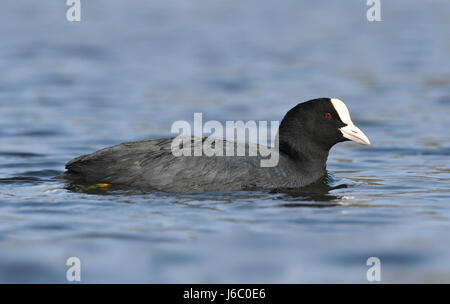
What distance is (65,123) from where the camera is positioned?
1333 cm

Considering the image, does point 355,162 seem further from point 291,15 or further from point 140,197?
point 291,15

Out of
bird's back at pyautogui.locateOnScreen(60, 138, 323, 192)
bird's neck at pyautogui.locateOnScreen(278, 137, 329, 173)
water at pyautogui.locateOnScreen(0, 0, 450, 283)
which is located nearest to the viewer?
water at pyautogui.locateOnScreen(0, 0, 450, 283)

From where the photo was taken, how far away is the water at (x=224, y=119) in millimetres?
5992

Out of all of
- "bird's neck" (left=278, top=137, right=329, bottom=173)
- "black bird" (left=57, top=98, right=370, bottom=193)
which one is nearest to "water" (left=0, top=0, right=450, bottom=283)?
"black bird" (left=57, top=98, right=370, bottom=193)

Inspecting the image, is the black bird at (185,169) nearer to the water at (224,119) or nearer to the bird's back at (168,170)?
the bird's back at (168,170)

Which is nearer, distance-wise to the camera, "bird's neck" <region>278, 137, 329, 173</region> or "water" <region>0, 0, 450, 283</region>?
"water" <region>0, 0, 450, 283</region>

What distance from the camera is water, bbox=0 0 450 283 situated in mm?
5992

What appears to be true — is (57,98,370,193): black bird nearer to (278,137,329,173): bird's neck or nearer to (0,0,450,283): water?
(278,137,329,173): bird's neck

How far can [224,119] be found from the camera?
13.9 metres

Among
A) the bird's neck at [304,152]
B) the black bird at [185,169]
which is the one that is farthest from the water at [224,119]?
the bird's neck at [304,152]

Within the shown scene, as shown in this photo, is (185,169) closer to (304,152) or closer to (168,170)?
(168,170)

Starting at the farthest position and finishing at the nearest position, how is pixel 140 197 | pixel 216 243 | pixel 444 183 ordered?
pixel 444 183, pixel 140 197, pixel 216 243
